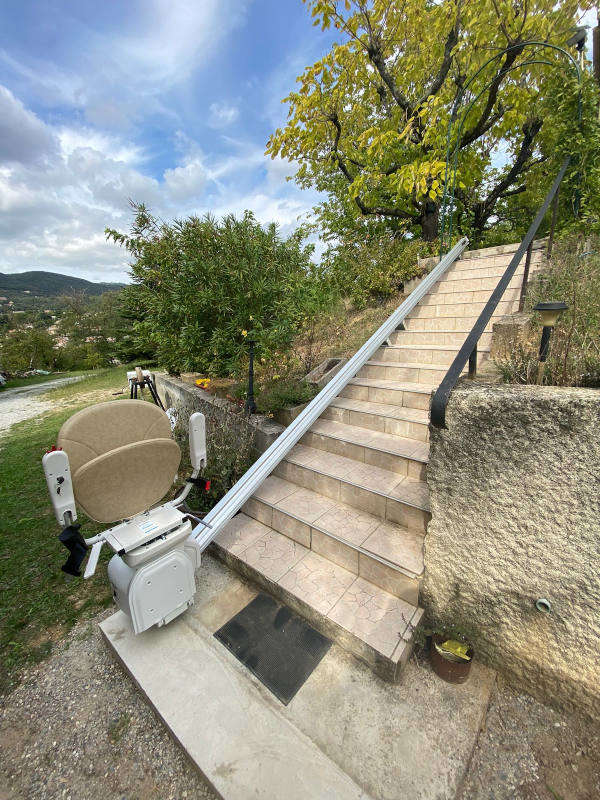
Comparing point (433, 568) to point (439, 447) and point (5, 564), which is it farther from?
point (5, 564)

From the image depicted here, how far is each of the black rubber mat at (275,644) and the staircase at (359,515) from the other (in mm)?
98

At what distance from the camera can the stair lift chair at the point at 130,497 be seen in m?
1.63

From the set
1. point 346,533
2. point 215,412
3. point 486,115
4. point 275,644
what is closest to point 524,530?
point 346,533

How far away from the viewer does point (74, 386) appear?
512 inches

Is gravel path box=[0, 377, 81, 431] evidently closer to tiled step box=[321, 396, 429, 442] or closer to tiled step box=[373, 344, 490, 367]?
tiled step box=[321, 396, 429, 442]

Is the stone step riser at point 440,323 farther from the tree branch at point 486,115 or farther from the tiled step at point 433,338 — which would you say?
the tree branch at point 486,115

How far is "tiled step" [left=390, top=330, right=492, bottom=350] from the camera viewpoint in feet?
13.3

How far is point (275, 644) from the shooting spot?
6.85 feet

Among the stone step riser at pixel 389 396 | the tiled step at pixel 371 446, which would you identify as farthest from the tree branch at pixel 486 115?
the tiled step at pixel 371 446

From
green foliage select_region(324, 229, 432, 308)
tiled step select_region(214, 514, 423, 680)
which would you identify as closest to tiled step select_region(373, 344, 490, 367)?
tiled step select_region(214, 514, 423, 680)

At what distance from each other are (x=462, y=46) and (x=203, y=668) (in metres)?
10.4

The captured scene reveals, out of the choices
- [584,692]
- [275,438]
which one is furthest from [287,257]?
[584,692]

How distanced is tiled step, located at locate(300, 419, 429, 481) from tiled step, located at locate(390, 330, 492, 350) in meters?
1.68

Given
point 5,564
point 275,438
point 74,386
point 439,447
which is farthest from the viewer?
point 74,386
